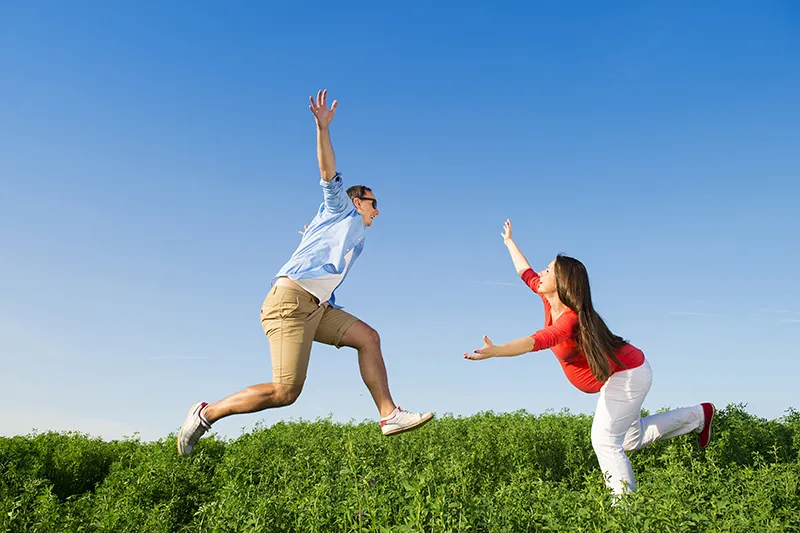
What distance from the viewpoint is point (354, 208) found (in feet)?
21.3

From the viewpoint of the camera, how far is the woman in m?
5.91

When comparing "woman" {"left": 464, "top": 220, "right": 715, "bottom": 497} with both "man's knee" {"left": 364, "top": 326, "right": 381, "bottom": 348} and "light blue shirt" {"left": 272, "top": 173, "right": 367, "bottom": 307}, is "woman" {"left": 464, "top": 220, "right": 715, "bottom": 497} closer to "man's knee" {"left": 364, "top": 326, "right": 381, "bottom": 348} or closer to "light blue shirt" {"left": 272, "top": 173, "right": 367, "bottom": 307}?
"man's knee" {"left": 364, "top": 326, "right": 381, "bottom": 348}

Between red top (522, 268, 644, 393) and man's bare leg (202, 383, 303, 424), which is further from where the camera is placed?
man's bare leg (202, 383, 303, 424)

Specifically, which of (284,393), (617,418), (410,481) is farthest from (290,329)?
(617,418)

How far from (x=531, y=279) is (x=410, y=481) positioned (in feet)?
8.91

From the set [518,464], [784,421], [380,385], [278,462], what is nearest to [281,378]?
[380,385]

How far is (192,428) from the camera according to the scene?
6.68 meters

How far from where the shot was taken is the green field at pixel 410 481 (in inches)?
172

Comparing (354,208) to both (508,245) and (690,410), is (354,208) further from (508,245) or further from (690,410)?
(690,410)

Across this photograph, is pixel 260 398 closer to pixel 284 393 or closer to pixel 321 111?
pixel 284 393

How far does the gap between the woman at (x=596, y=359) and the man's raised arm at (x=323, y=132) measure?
2085mm

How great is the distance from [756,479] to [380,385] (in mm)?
3556

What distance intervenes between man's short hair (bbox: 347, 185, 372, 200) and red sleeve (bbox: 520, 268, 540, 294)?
6.47 ft

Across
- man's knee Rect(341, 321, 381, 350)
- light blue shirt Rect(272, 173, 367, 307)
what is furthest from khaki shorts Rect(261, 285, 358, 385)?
man's knee Rect(341, 321, 381, 350)
